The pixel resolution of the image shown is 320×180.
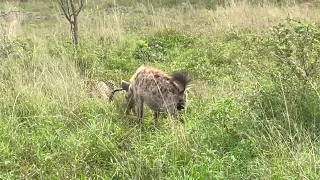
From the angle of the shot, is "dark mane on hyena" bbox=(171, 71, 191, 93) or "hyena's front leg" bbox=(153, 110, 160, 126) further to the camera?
"hyena's front leg" bbox=(153, 110, 160, 126)

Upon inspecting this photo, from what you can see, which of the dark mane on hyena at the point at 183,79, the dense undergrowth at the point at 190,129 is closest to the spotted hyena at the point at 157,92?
the dark mane on hyena at the point at 183,79

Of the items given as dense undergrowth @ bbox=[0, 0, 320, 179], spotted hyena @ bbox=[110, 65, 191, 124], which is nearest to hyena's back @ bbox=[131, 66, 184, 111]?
spotted hyena @ bbox=[110, 65, 191, 124]

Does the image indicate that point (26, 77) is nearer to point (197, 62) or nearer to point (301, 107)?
point (197, 62)

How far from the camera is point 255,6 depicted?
12609mm

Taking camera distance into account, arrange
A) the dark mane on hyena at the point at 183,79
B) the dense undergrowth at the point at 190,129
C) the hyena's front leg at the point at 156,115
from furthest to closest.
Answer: the hyena's front leg at the point at 156,115 < the dark mane on hyena at the point at 183,79 < the dense undergrowth at the point at 190,129

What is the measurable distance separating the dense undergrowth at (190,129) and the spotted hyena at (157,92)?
167 mm

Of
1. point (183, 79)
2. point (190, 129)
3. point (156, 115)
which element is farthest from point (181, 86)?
point (190, 129)

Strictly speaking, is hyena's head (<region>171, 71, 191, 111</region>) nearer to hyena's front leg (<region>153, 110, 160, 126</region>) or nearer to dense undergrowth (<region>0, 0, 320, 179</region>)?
dense undergrowth (<region>0, 0, 320, 179</region>)

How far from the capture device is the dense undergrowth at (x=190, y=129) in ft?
13.0

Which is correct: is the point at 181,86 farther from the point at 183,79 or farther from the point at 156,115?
the point at 156,115

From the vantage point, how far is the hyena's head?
505 centimetres

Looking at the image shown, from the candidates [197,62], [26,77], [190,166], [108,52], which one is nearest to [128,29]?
[108,52]

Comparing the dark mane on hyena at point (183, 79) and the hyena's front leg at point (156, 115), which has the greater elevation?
the dark mane on hyena at point (183, 79)

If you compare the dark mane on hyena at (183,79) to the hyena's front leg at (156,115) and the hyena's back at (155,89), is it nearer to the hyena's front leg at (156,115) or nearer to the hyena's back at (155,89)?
the hyena's back at (155,89)
